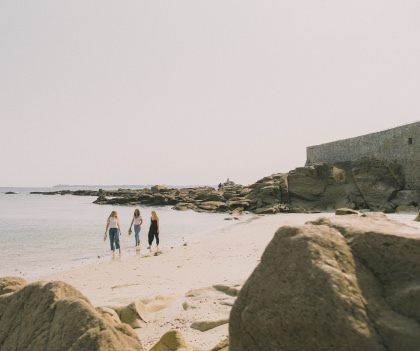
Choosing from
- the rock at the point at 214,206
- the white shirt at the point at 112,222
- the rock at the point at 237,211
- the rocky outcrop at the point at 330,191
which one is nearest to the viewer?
the white shirt at the point at 112,222

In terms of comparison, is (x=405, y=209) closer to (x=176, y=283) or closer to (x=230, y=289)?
(x=176, y=283)

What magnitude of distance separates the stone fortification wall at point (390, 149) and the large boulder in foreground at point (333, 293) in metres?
22.0

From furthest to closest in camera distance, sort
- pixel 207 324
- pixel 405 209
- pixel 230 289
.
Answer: pixel 405 209
pixel 230 289
pixel 207 324

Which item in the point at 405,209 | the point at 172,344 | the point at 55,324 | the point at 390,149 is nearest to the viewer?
the point at 55,324

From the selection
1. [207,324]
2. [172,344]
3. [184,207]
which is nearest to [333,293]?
[172,344]

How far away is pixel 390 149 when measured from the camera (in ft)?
74.0

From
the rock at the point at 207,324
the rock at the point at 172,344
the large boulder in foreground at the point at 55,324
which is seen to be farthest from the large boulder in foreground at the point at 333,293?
the rock at the point at 207,324

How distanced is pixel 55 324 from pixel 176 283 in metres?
4.41

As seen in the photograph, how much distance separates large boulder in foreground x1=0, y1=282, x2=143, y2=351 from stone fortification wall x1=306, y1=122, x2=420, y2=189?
75.7 ft

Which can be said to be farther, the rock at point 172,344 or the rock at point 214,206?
the rock at point 214,206

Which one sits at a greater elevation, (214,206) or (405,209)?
(405,209)

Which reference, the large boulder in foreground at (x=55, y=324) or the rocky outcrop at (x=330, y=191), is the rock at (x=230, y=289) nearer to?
the large boulder in foreground at (x=55, y=324)

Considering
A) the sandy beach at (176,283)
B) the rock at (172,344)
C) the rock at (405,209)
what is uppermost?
the rock at (405,209)

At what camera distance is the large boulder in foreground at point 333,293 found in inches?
73.7
